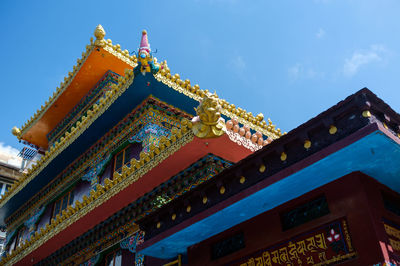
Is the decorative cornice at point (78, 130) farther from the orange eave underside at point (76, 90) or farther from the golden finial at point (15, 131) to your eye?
the golden finial at point (15, 131)

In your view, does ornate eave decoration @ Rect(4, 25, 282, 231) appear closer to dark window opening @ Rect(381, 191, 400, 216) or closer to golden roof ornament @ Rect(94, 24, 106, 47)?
golden roof ornament @ Rect(94, 24, 106, 47)

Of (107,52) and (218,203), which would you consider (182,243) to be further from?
(107,52)

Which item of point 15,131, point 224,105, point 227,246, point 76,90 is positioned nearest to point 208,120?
point 227,246

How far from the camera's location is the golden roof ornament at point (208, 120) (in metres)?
7.32

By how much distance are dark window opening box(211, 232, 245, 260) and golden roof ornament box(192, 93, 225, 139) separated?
187 centimetres

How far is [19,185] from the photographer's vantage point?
15.8 metres

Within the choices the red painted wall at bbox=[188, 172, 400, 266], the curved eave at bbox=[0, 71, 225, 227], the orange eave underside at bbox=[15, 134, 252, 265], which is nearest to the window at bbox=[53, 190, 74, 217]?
the curved eave at bbox=[0, 71, 225, 227]

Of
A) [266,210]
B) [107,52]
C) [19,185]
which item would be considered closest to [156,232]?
[266,210]

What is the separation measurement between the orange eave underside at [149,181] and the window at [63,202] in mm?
2430

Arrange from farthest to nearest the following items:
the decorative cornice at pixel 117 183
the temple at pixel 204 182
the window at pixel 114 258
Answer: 1. the window at pixel 114 258
2. the decorative cornice at pixel 117 183
3. the temple at pixel 204 182

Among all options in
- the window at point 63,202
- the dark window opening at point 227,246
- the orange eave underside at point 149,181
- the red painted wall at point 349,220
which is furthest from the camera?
the window at point 63,202

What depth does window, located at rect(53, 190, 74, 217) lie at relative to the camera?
14367mm

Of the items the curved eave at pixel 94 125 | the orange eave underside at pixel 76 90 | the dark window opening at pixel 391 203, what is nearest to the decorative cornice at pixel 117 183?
the curved eave at pixel 94 125

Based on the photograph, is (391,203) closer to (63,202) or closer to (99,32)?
(99,32)
